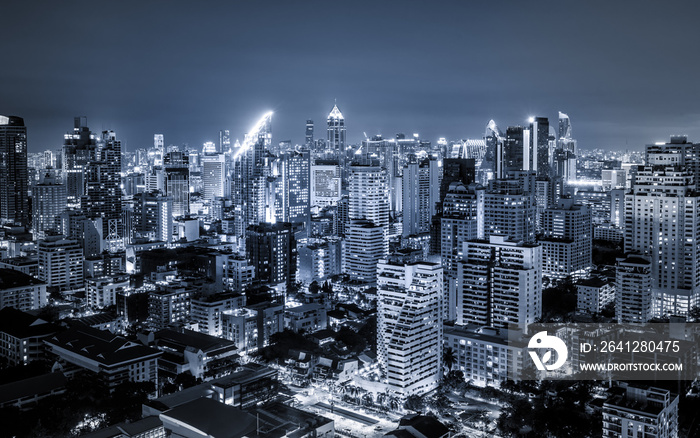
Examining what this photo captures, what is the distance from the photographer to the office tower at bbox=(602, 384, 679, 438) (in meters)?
7.33

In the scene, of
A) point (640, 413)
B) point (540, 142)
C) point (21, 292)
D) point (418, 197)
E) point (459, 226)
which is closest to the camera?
point (640, 413)

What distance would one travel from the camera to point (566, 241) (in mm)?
17125

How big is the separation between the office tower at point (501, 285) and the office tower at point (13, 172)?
1864 centimetres

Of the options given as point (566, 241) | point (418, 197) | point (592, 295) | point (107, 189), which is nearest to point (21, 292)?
point (107, 189)

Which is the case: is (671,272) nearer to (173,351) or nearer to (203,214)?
(173,351)

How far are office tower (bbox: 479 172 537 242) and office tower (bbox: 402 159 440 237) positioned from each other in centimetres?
656

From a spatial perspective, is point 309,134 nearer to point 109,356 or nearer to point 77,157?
point 77,157

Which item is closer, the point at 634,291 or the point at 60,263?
the point at 634,291

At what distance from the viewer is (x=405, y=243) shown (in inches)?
802

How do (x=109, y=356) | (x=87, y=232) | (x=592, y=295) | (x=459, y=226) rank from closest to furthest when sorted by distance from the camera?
1. (x=109, y=356)
2. (x=592, y=295)
3. (x=459, y=226)
4. (x=87, y=232)

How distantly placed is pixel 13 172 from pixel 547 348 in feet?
70.4

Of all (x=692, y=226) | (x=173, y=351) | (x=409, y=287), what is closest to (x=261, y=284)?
(x=173, y=351)

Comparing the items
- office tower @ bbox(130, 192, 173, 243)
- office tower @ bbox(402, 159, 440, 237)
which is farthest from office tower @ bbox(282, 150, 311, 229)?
office tower @ bbox(130, 192, 173, 243)

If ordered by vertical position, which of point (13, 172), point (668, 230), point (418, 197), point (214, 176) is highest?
point (214, 176)
